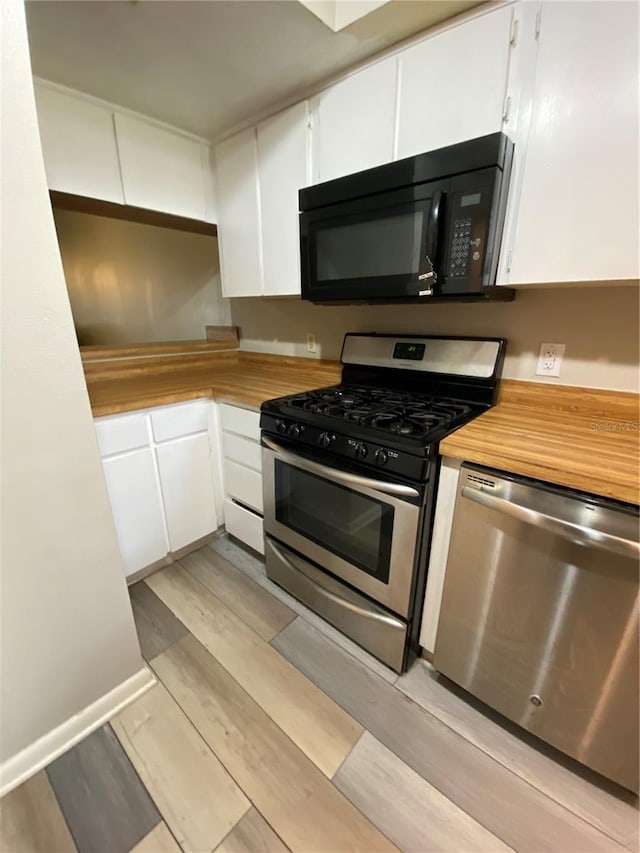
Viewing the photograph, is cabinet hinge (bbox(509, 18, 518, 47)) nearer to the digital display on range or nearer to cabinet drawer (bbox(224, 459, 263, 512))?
the digital display on range

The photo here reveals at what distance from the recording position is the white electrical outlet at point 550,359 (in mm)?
1357

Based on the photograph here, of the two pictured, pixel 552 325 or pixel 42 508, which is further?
pixel 552 325

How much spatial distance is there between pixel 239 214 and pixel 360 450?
4.88 ft

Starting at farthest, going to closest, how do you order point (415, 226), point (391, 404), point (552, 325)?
point (391, 404), point (552, 325), point (415, 226)

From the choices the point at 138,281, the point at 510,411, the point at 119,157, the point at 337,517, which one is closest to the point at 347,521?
the point at 337,517

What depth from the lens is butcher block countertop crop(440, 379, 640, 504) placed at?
0.88 m

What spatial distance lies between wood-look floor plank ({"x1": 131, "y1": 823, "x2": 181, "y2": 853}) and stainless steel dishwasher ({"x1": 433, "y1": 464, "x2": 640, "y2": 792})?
0.95 metres

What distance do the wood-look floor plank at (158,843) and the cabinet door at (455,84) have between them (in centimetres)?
216

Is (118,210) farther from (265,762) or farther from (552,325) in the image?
(265,762)

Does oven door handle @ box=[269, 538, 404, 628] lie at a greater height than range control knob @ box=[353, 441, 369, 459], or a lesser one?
lesser

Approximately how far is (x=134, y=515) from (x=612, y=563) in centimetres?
173

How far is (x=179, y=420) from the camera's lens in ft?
5.70

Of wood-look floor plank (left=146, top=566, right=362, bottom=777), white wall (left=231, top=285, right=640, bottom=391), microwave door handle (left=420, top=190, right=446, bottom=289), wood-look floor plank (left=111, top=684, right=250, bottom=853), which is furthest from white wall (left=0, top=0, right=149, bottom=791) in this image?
white wall (left=231, top=285, right=640, bottom=391)

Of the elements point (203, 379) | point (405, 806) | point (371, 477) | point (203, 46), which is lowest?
point (405, 806)
